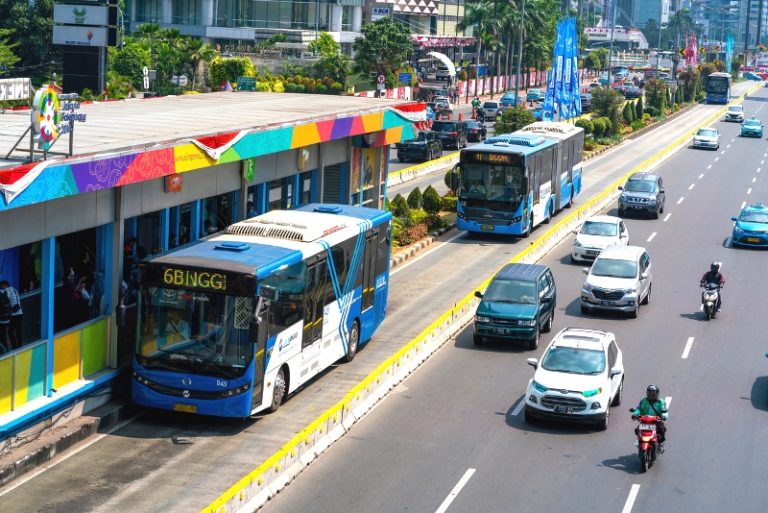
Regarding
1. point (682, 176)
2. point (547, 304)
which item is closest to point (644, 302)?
point (547, 304)

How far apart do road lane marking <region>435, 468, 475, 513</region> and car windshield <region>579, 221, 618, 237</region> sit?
21.4 metres

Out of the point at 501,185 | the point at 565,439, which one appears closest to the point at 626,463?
the point at 565,439

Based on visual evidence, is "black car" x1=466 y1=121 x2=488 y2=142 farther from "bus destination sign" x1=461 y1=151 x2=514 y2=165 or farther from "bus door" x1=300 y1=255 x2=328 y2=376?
"bus door" x1=300 y1=255 x2=328 y2=376

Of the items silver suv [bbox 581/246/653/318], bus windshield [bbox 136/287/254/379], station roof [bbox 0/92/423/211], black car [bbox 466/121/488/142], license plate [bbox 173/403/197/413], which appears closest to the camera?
station roof [bbox 0/92/423/211]

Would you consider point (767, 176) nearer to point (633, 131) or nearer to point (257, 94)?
point (633, 131)

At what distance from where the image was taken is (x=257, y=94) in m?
40.1

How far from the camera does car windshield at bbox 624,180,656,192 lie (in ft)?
167

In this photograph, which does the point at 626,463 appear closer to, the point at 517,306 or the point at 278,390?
the point at 278,390

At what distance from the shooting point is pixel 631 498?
1892 cm

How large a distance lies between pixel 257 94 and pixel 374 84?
197ft

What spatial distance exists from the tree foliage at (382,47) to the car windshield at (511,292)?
70.4 m

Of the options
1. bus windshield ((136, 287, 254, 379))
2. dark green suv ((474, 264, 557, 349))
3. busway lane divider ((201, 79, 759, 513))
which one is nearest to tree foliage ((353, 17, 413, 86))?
busway lane divider ((201, 79, 759, 513))

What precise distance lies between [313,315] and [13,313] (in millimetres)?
5603

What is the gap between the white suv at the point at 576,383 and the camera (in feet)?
72.9
